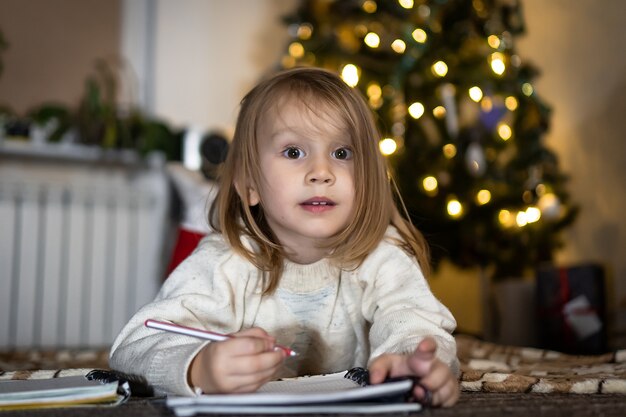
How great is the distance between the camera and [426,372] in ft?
2.40

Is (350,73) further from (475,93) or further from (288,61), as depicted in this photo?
(475,93)

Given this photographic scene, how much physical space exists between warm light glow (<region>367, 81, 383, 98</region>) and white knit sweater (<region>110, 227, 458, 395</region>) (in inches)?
51.0

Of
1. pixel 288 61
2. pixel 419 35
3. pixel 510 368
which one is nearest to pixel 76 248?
pixel 288 61

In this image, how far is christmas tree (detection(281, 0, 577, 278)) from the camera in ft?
7.76

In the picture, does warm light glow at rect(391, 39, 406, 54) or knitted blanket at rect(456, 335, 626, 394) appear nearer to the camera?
knitted blanket at rect(456, 335, 626, 394)

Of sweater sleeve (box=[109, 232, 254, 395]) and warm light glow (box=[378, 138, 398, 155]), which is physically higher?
warm light glow (box=[378, 138, 398, 155])

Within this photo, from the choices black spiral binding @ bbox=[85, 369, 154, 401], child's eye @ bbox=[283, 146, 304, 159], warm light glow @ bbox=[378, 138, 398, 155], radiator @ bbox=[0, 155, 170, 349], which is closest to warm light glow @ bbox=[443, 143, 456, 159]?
warm light glow @ bbox=[378, 138, 398, 155]

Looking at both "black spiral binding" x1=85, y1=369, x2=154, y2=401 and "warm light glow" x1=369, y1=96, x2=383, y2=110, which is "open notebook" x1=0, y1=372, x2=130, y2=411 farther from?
"warm light glow" x1=369, y1=96, x2=383, y2=110

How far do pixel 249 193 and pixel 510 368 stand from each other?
55 centimetres

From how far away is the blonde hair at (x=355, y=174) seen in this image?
A: 3.55 feet

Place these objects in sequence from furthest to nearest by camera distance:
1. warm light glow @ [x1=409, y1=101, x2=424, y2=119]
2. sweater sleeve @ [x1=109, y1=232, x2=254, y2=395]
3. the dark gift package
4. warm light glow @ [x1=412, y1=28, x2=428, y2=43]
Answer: warm light glow @ [x1=409, y1=101, x2=424, y2=119]
warm light glow @ [x1=412, y1=28, x2=428, y2=43]
the dark gift package
sweater sleeve @ [x1=109, y1=232, x2=254, y2=395]

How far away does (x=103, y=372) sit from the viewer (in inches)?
36.8

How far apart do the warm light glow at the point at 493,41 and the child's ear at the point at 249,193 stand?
4.88 ft

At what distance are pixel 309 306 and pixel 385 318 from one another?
161 millimetres
